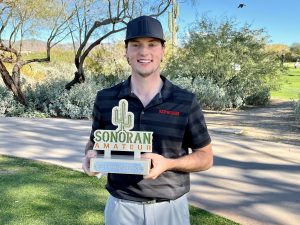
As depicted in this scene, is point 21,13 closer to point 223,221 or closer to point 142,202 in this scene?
point 223,221

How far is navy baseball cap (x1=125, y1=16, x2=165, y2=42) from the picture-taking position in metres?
1.90

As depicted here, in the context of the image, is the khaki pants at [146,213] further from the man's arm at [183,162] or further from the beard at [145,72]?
the beard at [145,72]

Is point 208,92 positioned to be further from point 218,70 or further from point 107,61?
point 107,61

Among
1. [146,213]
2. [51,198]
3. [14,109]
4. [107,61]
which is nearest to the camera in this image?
[146,213]

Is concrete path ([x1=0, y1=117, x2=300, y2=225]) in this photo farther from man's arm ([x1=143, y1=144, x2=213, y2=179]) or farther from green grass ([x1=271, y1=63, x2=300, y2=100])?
green grass ([x1=271, y1=63, x2=300, y2=100])

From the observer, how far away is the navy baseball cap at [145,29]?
1896mm

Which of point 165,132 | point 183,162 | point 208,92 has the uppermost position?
point 208,92

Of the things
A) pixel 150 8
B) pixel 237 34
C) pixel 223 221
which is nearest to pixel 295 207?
pixel 223 221

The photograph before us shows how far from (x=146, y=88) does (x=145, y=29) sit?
275 mm

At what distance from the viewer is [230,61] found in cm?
1716

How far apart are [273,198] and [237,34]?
1384cm

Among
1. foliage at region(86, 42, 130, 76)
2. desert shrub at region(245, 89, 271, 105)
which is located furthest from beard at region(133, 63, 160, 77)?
foliage at region(86, 42, 130, 76)

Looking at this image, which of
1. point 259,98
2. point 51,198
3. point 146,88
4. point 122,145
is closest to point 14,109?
point 51,198

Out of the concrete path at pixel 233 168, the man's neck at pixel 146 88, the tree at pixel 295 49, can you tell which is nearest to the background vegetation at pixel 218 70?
the concrete path at pixel 233 168
